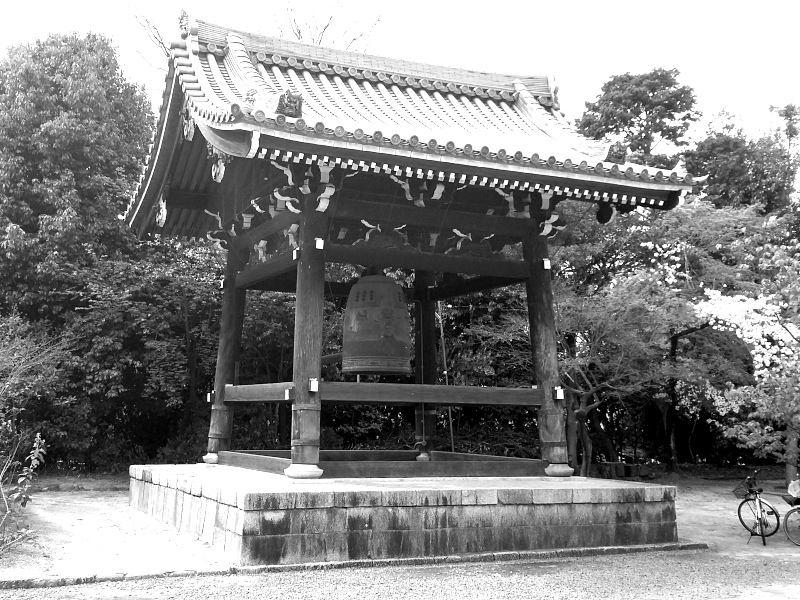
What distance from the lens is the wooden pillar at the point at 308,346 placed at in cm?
819

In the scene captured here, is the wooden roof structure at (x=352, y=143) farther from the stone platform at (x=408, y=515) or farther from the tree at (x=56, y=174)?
the tree at (x=56, y=174)

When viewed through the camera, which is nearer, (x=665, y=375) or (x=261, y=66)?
(x=261, y=66)

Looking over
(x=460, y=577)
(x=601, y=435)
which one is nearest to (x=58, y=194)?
(x=460, y=577)

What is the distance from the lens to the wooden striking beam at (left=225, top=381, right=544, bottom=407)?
8.48 m

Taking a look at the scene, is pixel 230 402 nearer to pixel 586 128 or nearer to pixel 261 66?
pixel 261 66

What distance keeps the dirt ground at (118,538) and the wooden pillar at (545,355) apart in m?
1.71

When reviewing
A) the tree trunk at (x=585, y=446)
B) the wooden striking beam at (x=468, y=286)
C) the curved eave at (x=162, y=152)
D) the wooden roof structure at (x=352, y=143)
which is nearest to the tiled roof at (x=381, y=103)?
the wooden roof structure at (x=352, y=143)

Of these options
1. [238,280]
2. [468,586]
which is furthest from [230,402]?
[468,586]

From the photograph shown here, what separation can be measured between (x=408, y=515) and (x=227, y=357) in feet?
14.0

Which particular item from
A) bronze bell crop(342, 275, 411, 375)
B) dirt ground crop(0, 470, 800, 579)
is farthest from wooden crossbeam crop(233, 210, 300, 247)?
dirt ground crop(0, 470, 800, 579)

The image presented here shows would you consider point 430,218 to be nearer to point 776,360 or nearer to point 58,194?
point 776,360

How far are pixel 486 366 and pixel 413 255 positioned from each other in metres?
8.08

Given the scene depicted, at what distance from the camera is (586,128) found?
25688 millimetres

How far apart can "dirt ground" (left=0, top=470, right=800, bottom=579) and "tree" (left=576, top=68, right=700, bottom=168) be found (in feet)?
46.6
